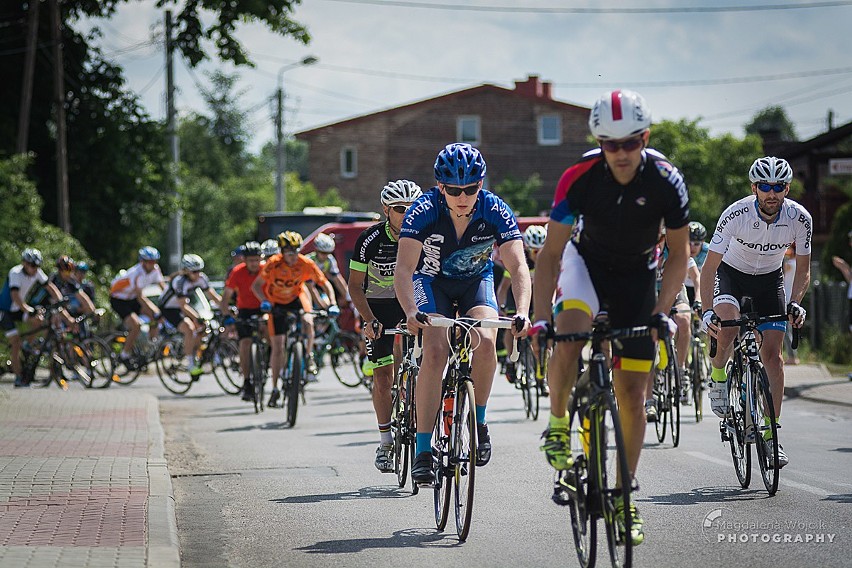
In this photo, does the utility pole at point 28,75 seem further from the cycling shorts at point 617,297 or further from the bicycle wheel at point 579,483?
the bicycle wheel at point 579,483

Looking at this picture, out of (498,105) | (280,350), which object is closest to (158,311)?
(280,350)

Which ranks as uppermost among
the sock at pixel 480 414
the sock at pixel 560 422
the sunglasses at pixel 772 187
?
the sunglasses at pixel 772 187

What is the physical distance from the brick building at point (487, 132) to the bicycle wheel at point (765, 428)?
56339 millimetres

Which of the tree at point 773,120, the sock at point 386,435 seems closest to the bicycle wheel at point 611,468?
the sock at point 386,435

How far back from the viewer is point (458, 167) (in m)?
7.31

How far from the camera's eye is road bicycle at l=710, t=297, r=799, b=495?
8328 mm

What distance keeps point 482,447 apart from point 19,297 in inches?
554

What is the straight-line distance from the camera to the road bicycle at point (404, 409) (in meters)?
8.48

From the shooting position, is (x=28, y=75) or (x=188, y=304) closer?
(x=188, y=304)

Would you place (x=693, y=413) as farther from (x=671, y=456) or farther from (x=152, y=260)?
(x=152, y=260)

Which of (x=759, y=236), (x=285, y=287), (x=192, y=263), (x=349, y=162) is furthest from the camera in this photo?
(x=349, y=162)

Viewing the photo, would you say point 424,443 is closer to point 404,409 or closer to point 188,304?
point 404,409

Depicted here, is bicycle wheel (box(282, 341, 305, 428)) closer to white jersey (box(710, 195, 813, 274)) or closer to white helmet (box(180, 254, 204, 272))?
white jersey (box(710, 195, 813, 274))

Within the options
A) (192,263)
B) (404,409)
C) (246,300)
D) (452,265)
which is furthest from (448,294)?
(192,263)
